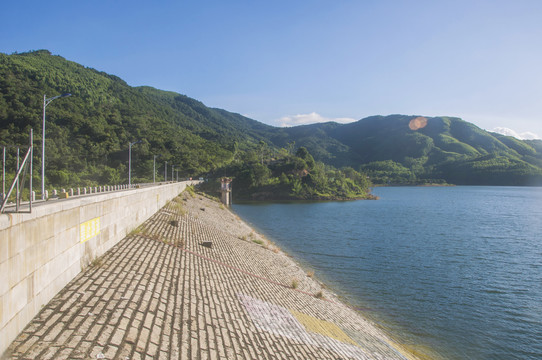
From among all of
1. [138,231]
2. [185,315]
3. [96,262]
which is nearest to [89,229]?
[96,262]

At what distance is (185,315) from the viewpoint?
10055 millimetres

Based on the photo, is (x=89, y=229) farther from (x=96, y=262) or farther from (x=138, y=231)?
(x=138, y=231)

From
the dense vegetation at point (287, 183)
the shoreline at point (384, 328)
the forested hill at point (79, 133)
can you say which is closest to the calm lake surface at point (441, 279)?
the shoreline at point (384, 328)

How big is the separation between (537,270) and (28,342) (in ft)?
107

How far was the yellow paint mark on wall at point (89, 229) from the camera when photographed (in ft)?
36.3

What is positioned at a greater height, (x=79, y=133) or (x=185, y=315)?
(x=79, y=133)

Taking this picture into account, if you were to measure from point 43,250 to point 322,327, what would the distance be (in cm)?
1001

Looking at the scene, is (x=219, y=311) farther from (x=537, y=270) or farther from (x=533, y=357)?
(x=537, y=270)

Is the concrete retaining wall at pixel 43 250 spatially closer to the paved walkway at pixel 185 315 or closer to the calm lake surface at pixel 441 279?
the paved walkway at pixel 185 315

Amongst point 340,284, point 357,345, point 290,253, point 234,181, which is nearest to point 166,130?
point 234,181

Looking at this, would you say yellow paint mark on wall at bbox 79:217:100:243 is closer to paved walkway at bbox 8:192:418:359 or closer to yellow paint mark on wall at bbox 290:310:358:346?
paved walkway at bbox 8:192:418:359

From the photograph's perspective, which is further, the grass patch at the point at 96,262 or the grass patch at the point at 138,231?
the grass patch at the point at 138,231

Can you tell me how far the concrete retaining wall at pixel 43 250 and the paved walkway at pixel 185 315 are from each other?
37 cm

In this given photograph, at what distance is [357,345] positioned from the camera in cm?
1262
